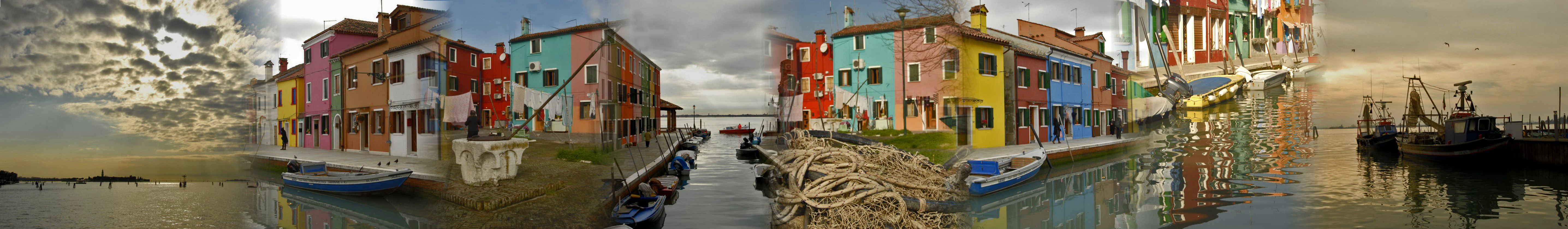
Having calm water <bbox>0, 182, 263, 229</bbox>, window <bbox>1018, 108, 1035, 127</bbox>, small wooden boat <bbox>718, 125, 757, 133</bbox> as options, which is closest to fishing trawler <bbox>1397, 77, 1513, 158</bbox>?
window <bbox>1018, 108, 1035, 127</bbox>

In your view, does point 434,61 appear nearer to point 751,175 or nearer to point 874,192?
point 874,192

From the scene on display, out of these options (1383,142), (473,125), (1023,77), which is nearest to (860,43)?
(1023,77)

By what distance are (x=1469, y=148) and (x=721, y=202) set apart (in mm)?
21900

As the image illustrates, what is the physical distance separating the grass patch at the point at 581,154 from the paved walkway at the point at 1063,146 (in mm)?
3270

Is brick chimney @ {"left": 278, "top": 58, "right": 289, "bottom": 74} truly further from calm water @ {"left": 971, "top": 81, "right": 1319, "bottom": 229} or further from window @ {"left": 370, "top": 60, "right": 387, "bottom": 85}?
calm water @ {"left": 971, "top": 81, "right": 1319, "bottom": 229}

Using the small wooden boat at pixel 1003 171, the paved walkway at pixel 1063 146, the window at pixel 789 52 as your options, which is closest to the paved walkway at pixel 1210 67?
the paved walkway at pixel 1063 146

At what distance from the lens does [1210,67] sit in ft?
19.3

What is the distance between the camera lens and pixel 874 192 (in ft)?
13.1

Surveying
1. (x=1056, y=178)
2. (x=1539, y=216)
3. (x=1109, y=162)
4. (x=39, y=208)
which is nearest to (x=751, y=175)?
(x=1056, y=178)

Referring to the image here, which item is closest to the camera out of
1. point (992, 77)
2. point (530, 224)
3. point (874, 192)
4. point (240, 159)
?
point (530, 224)

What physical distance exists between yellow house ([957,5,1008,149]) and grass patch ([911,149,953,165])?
0.56 feet

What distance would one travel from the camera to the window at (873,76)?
4.23 m

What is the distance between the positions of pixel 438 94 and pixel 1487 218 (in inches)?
469

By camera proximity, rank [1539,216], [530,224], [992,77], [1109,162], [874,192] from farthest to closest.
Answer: [1539,216] → [1109,162] → [992,77] → [874,192] → [530,224]
